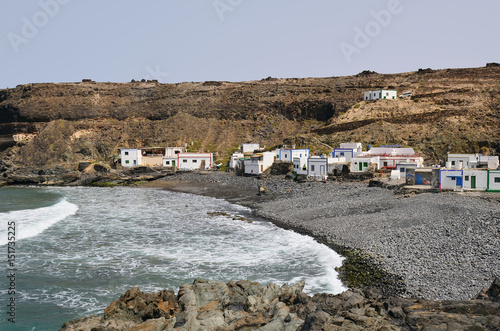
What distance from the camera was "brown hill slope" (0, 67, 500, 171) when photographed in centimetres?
6128

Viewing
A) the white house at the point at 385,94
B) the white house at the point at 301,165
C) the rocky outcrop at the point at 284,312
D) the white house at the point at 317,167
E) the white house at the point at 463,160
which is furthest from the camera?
the white house at the point at 385,94

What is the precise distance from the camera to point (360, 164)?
4600 centimetres

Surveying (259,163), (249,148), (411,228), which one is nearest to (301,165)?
(259,163)

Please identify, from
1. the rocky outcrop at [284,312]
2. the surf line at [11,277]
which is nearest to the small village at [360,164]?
the rocky outcrop at [284,312]

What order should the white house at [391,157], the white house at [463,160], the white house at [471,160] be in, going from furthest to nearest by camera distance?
the white house at [391,157], the white house at [463,160], the white house at [471,160]

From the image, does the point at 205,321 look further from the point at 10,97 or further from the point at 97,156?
the point at 10,97

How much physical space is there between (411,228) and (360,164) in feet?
78.8

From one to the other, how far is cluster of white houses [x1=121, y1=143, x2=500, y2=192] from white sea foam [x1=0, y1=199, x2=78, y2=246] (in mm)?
25008

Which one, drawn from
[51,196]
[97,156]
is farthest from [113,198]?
[97,156]

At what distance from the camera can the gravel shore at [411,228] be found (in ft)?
52.6

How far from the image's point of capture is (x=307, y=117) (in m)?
82.3

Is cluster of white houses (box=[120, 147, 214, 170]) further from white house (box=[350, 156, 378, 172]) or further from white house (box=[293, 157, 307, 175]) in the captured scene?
white house (box=[350, 156, 378, 172])

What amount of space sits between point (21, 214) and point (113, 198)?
10.5m

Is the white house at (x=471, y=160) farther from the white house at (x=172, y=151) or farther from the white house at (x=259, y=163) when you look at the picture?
the white house at (x=172, y=151)
